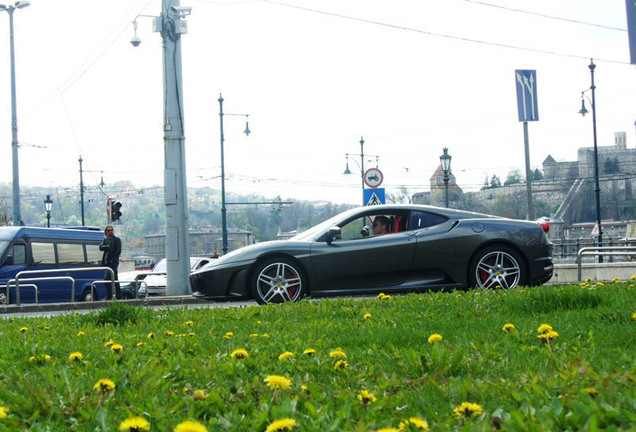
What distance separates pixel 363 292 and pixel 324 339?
511 cm

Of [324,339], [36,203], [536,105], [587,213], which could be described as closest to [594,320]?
[324,339]

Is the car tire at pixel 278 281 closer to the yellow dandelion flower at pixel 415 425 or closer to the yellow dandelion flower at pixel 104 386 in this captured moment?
the yellow dandelion flower at pixel 104 386

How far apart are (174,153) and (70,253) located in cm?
975

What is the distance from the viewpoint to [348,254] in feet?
31.9

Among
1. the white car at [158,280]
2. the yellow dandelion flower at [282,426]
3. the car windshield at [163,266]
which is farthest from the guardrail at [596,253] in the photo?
the car windshield at [163,266]

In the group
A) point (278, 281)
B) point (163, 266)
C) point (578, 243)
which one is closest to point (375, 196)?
point (278, 281)

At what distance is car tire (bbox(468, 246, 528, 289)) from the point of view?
9875mm

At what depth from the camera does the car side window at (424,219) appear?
10.1 meters

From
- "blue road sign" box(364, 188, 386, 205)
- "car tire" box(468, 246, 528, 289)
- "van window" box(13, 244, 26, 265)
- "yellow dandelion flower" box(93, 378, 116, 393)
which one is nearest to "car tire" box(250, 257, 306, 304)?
"car tire" box(468, 246, 528, 289)

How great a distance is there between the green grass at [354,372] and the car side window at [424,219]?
4.08 metres

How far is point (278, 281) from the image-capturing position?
9.65 meters

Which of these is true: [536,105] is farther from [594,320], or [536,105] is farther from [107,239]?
[594,320]

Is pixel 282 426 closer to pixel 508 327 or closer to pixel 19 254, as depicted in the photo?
pixel 508 327

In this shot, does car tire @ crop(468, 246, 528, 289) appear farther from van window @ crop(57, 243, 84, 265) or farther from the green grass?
van window @ crop(57, 243, 84, 265)
